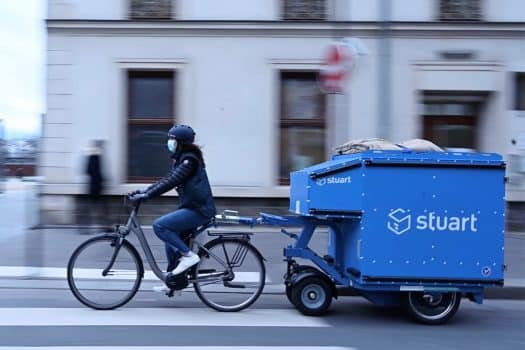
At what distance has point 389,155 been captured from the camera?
21.5 ft

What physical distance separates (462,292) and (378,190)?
141 cm

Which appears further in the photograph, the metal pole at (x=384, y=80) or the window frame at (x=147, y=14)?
the window frame at (x=147, y=14)

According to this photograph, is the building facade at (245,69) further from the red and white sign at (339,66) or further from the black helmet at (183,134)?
the black helmet at (183,134)

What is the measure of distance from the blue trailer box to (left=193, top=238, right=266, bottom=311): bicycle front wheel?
1.21 meters

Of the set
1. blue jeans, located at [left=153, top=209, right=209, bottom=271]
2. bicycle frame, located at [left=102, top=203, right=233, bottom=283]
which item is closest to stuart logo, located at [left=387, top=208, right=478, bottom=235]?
bicycle frame, located at [left=102, top=203, right=233, bottom=283]

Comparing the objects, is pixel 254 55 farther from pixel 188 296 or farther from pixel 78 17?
pixel 188 296

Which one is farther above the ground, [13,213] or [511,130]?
[511,130]

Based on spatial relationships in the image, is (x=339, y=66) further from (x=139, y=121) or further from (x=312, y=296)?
(x=139, y=121)

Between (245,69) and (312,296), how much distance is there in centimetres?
728

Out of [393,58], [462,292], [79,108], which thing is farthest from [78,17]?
[462,292]

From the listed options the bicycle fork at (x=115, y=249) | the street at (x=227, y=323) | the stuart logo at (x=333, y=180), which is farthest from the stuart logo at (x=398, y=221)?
the bicycle fork at (x=115, y=249)

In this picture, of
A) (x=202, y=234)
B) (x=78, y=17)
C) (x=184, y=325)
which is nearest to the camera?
(x=184, y=325)

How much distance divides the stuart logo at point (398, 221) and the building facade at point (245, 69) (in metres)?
6.83

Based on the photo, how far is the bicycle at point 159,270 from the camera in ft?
22.9
